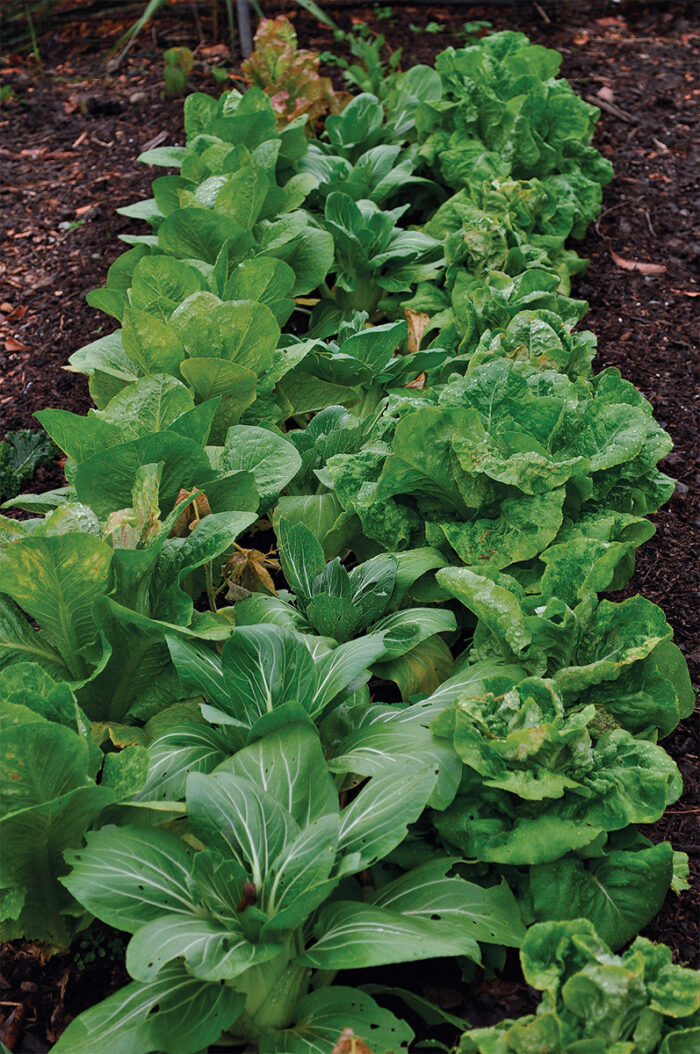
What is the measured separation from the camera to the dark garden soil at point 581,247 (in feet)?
6.09

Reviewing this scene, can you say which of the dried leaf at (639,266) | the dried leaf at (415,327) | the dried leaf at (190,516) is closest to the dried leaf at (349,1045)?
the dried leaf at (190,516)

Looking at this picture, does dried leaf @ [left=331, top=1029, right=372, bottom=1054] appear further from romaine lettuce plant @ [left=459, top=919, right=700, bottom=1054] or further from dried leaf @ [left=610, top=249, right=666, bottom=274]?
dried leaf @ [left=610, top=249, right=666, bottom=274]

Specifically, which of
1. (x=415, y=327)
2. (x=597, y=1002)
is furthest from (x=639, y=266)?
(x=597, y=1002)

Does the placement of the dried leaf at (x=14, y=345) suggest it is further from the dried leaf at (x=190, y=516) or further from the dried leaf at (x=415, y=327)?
the dried leaf at (x=190, y=516)

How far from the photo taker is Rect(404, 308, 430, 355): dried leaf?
3309 mm

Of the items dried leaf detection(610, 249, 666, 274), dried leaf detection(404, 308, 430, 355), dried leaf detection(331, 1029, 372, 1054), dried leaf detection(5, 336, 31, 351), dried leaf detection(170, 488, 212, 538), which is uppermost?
dried leaf detection(170, 488, 212, 538)

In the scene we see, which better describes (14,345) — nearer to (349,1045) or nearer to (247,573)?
(247,573)

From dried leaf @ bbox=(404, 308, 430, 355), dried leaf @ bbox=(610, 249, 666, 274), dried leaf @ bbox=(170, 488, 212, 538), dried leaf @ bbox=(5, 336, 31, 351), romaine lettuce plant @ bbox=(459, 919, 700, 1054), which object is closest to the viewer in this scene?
romaine lettuce plant @ bbox=(459, 919, 700, 1054)

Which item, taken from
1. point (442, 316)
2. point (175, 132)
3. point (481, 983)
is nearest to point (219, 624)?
point (481, 983)

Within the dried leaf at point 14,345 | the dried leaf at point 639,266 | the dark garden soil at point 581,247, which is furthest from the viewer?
the dried leaf at point 639,266

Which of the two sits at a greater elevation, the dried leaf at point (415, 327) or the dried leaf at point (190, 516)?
the dried leaf at point (190, 516)

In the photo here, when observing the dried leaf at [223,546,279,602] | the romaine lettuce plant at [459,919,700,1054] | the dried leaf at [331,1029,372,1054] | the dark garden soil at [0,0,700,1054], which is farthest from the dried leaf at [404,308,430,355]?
the dried leaf at [331,1029,372,1054]

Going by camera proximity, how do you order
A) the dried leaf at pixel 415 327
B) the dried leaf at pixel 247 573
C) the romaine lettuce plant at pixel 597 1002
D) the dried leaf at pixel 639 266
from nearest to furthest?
1. the romaine lettuce plant at pixel 597 1002
2. the dried leaf at pixel 247 573
3. the dried leaf at pixel 415 327
4. the dried leaf at pixel 639 266

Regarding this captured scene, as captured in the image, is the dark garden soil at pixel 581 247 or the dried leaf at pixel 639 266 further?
the dried leaf at pixel 639 266
